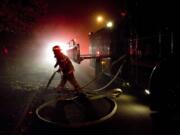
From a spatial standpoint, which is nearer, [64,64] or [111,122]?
[111,122]

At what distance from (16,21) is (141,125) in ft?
39.9

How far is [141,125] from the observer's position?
262 inches

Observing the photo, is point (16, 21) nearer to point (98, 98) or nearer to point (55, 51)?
point (55, 51)

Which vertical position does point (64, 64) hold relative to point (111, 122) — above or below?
above

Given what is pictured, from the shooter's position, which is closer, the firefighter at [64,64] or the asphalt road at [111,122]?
the asphalt road at [111,122]

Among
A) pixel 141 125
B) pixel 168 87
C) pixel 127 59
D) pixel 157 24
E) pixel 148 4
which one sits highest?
pixel 148 4

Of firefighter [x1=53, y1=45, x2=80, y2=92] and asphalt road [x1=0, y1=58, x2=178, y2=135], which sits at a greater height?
firefighter [x1=53, y1=45, x2=80, y2=92]

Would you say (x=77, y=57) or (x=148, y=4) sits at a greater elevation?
(x=148, y=4)

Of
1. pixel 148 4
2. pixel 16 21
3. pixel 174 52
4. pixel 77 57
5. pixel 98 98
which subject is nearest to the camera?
pixel 174 52

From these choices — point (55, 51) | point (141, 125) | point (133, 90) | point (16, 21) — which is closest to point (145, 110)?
point (141, 125)

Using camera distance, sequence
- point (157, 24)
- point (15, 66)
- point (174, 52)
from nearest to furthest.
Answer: point (174, 52) → point (157, 24) → point (15, 66)

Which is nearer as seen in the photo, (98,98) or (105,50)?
(98,98)

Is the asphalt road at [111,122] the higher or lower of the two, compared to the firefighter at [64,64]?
lower

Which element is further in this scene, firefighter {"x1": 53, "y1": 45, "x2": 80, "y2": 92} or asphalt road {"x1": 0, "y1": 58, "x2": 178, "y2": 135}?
firefighter {"x1": 53, "y1": 45, "x2": 80, "y2": 92}
